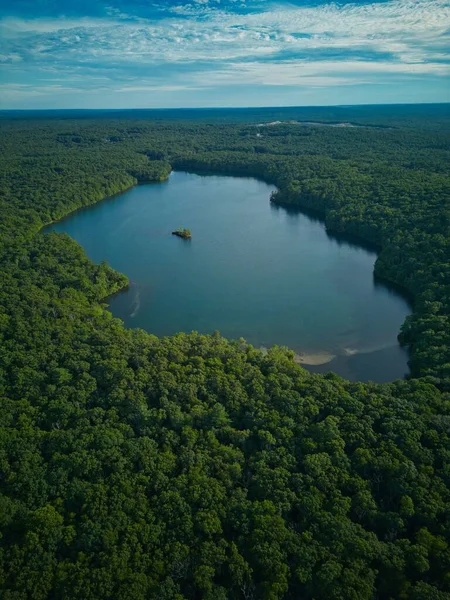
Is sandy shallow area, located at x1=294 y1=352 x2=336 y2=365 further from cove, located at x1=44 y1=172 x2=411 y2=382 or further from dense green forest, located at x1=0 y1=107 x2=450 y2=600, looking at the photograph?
dense green forest, located at x1=0 y1=107 x2=450 y2=600

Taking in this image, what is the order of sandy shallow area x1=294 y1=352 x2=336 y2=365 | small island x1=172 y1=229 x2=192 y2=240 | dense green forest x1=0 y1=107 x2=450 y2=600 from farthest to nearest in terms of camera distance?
small island x1=172 y1=229 x2=192 y2=240
sandy shallow area x1=294 y1=352 x2=336 y2=365
dense green forest x1=0 y1=107 x2=450 y2=600

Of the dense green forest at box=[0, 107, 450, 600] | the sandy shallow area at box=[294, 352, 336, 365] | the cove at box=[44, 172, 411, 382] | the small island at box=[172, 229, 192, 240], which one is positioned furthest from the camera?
the small island at box=[172, 229, 192, 240]

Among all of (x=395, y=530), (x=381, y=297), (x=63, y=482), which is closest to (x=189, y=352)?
(x=63, y=482)

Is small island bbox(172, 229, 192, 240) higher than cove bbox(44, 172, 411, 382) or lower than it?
higher

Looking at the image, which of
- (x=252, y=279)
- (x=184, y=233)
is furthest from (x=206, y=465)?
(x=184, y=233)

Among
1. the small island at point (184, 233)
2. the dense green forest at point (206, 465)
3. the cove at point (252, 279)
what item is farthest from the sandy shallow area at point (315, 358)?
the small island at point (184, 233)

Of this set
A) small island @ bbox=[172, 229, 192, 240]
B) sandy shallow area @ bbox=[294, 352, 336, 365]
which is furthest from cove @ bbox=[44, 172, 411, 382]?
small island @ bbox=[172, 229, 192, 240]

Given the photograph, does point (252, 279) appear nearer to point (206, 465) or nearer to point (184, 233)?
point (184, 233)

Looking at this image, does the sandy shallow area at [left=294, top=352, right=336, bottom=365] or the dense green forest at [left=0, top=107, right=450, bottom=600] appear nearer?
the dense green forest at [left=0, top=107, right=450, bottom=600]

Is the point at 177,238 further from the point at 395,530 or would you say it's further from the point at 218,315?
the point at 395,530

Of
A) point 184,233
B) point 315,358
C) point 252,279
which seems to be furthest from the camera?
point 184,233
